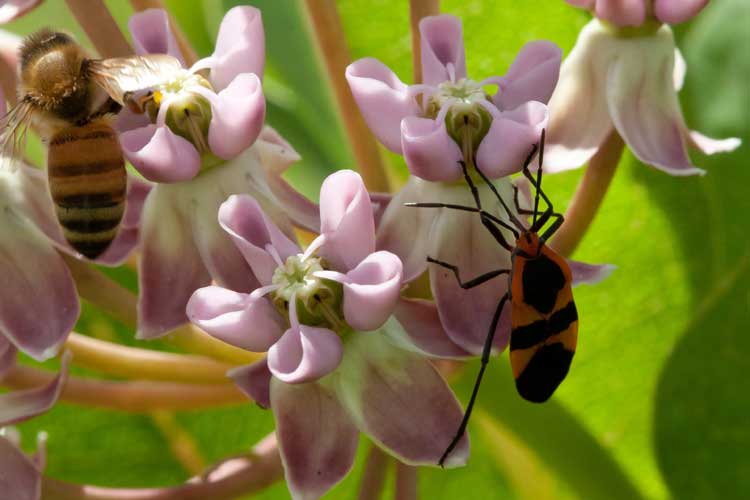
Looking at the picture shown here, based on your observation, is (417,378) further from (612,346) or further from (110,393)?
(612,346)

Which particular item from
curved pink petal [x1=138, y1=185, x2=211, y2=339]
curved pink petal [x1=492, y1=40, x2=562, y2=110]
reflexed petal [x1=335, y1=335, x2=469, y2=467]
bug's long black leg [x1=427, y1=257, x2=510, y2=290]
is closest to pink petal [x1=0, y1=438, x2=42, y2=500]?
curved pink petal [x1=138, y1=185, x2=211, y2=339]

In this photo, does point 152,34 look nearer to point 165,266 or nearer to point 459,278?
point 165,266

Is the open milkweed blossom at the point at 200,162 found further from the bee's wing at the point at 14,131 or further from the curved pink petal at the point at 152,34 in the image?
the bee's wing at the point at 14,131

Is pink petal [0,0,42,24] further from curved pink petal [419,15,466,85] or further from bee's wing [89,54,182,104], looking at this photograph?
curved pink petal [419,15,466,85]

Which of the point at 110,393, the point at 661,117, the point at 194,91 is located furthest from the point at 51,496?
the point at 661,117

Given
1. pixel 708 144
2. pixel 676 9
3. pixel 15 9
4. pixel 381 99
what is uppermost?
pixel 15 9

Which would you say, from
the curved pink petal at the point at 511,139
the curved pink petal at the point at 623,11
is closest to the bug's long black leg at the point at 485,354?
the curved pink petal at the point at 511,139

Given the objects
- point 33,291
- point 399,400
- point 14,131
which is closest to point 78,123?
point 14,131
